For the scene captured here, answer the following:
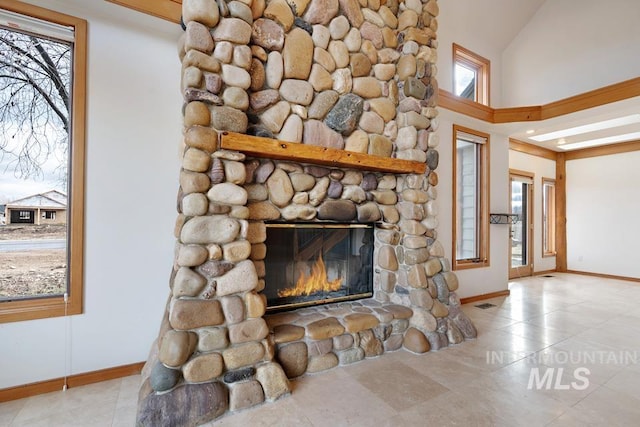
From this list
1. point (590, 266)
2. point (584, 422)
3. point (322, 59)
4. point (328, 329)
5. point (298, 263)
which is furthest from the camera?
point (590, 266)

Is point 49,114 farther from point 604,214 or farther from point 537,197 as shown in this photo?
point 604,214

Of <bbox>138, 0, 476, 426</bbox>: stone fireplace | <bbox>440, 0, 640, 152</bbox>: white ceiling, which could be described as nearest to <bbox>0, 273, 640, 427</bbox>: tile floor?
<bbox>138, 0, 476, 426</bbox>: stone fireplace

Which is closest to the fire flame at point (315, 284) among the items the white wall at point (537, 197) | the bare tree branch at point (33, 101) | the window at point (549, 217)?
the bare tree branch at point (33, 101)

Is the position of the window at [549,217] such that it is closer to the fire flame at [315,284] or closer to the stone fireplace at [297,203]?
the stone fireplace at [297,203]

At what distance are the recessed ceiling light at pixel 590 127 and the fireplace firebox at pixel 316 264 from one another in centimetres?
454

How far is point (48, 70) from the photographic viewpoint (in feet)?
6.97

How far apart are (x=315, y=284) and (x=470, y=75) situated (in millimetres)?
4016

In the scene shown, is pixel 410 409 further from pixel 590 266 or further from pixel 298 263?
pixel 590 266

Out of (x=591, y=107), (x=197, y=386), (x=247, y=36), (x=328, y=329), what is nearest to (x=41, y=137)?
(x=247, y=36)

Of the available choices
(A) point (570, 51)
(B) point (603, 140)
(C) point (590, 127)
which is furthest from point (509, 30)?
(B) point (603, 140)

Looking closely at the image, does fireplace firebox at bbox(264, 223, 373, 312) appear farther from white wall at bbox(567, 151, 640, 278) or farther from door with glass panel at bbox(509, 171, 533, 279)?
white wall at bbox(567, 151, 640, 278)

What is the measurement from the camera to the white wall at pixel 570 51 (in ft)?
13.2

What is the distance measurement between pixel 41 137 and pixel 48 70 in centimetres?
49

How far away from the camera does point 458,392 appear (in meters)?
2.02
